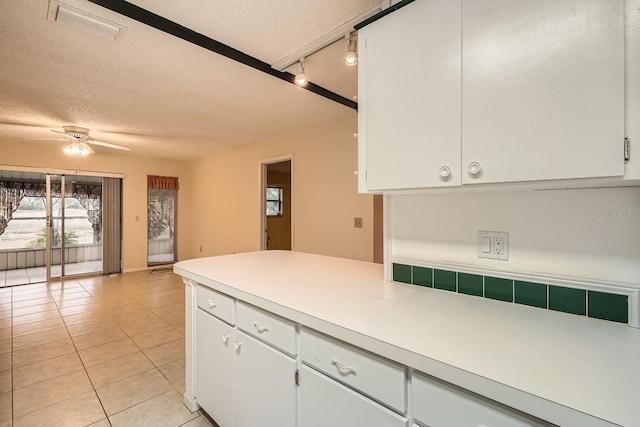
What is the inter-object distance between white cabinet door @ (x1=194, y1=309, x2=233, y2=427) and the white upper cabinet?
3.71 feet

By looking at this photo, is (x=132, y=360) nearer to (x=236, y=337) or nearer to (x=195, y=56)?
(x=236, y=337)

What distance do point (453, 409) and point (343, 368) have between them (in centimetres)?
36

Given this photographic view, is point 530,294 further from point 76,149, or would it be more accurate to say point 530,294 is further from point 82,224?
point 82,224

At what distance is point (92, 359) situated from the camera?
2.52 meters

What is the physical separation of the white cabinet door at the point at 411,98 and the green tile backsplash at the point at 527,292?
482 millimetres

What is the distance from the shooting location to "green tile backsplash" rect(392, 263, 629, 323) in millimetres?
975

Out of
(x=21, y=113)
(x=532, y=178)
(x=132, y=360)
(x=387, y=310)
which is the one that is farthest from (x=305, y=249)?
(x=21, y=113)

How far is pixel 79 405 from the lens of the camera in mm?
1932

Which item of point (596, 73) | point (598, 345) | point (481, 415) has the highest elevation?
point (596, 73)

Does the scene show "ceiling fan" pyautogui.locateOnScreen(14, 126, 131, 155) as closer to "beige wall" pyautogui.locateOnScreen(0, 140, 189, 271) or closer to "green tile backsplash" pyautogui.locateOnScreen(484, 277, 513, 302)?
"beige wall" pyautogui.locateOnScreen(0, 140, 189, 271)

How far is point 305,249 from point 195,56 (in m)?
2.55

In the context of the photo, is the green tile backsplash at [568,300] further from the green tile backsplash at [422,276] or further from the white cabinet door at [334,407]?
the white cabinet door at [334,407]

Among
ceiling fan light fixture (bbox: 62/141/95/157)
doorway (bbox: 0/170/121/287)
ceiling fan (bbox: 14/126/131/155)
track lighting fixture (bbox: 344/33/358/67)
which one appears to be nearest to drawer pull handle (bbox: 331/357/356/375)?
track lighting fixture (bbox: 344/33/358/67)

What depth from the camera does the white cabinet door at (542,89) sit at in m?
0.80
